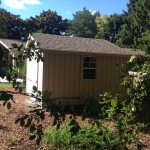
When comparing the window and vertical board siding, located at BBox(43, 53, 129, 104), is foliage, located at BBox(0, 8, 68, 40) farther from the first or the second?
→ the window

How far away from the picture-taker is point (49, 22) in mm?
53500

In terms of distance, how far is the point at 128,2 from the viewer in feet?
117

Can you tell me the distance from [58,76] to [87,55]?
1.56m

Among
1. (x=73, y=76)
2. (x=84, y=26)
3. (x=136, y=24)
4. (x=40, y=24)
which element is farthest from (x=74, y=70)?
(x=84, y=26)

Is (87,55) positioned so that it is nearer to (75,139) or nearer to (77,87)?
(77,87)

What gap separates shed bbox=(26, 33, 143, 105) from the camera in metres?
8.65

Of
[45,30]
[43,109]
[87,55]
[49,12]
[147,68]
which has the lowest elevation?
[43,109]

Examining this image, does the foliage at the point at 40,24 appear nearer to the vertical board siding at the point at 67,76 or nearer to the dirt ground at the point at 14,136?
the vertical board siding at the point at 67,76

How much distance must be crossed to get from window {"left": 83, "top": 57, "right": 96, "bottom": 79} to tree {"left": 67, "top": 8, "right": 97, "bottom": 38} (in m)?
49.5

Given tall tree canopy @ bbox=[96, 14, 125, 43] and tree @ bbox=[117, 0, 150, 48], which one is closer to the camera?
tree @ bbox=[117, 0, 150, 48]

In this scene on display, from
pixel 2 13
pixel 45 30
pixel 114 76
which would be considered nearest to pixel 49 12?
pixel 45 30

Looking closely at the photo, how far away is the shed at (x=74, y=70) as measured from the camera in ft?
28.4

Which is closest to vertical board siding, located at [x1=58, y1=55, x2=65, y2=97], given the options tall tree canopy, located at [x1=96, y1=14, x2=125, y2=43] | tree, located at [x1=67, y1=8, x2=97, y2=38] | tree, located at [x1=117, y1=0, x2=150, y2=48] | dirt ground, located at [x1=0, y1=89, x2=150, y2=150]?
dirt ground, located at [x1=0, y1=89, x2=150, y2=150]

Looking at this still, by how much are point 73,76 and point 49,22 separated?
1836 inches
